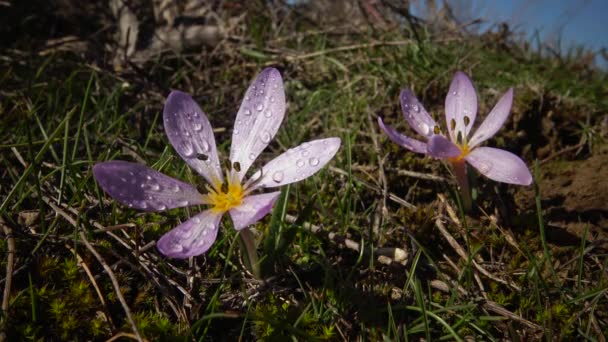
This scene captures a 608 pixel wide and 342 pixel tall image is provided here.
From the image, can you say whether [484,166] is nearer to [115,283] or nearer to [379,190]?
[379,190]

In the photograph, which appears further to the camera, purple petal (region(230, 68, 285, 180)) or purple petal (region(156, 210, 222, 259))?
purple petal (region(230, 68, 285, 180))

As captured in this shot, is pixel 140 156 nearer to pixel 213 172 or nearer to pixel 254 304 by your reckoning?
pixel 213 172

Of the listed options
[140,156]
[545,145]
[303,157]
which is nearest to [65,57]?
[140,156]

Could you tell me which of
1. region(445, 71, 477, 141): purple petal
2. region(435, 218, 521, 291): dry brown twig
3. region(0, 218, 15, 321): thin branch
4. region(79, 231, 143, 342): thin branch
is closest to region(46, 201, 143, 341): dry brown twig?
region(79, 231, 143, 342): thin branch

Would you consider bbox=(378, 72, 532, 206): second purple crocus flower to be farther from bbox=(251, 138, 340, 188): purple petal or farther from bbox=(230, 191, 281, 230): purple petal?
bbox=(230, 191, 281, 230): purple petal

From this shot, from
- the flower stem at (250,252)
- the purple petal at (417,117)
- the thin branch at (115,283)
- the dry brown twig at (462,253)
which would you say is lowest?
the dry brown twig at (462,253)

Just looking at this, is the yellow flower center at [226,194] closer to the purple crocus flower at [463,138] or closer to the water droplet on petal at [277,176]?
the water droplet on petal at [277,176]

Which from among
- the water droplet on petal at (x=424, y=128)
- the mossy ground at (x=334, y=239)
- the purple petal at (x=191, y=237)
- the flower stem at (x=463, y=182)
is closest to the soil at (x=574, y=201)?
the mossy ground at (x=334, y=239)
